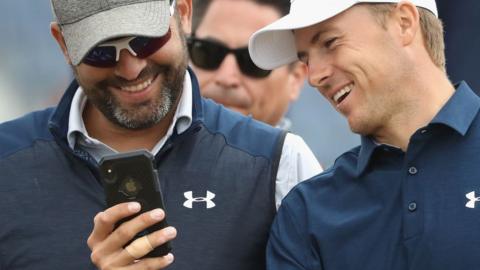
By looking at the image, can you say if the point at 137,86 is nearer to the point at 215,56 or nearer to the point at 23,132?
the point at 23,132

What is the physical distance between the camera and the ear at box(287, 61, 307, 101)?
509 cm

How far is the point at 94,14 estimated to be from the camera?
3.18m

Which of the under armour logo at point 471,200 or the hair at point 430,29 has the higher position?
the hair at point 430,29

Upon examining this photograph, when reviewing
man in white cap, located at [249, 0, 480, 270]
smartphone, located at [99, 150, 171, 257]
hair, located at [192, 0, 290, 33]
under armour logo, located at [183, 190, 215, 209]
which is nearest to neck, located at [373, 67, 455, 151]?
man in white cap, located at [249, 0, 480, 270]

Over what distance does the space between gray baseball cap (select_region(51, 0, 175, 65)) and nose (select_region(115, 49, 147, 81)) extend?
10cm

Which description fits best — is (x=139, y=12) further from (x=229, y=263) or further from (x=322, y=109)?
(x=322, y=109)

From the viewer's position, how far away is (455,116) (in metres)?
2.98

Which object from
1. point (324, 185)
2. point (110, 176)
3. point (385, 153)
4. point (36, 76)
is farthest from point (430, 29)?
point (36, 76)

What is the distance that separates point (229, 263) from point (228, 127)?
18.4 inches

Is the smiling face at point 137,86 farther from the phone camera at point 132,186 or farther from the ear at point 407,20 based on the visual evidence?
the ear at point 407,20

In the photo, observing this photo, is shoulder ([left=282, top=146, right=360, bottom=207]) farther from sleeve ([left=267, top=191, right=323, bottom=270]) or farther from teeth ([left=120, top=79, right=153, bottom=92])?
teeth ([left=120, top=79, right=153, bottom=92])

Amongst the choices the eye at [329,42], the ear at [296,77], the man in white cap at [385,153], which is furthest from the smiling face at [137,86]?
the ear at [296,77]

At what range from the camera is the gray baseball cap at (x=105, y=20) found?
310cm

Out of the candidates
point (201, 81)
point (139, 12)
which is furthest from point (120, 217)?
point (201, 81)
